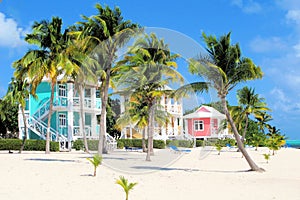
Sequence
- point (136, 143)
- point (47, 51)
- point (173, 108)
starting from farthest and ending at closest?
point (136, 143) → point (173, 108) → point (47, 51)

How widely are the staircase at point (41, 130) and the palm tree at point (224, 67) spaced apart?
18333mm

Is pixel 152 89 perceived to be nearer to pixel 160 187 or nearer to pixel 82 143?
pixel 160 187

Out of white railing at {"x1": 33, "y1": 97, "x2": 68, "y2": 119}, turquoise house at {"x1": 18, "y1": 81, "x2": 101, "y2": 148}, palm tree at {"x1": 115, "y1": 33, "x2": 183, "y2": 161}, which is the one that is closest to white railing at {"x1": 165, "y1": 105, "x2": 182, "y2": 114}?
palm tree at {"x1": 115, "y1": 33, "x2": 183, "y2": 161}

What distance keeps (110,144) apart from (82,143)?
318cm

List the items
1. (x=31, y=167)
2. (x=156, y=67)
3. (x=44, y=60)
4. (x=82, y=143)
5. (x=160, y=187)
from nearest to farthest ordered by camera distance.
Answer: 1. (x=160, y=187)
2. (x=31, y=167)
3. (x=156, y=67)
4. (x=44, y=60)
5. (x=82, y=143)

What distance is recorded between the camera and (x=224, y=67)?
16.9m

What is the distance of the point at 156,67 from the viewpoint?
20375 millimetres

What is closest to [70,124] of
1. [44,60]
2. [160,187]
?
[44,60]

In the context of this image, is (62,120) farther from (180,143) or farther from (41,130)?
(180,143)

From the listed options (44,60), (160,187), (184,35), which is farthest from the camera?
(44,60)

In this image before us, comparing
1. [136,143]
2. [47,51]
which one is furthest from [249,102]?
[47,51]

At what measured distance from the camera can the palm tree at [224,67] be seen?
16656mm

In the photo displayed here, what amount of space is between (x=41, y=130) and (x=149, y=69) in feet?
54.2

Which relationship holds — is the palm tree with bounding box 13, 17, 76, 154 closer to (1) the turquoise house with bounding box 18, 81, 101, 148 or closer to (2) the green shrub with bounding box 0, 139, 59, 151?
(2) the green shrub with bounding box 0, 139, 59, 151
